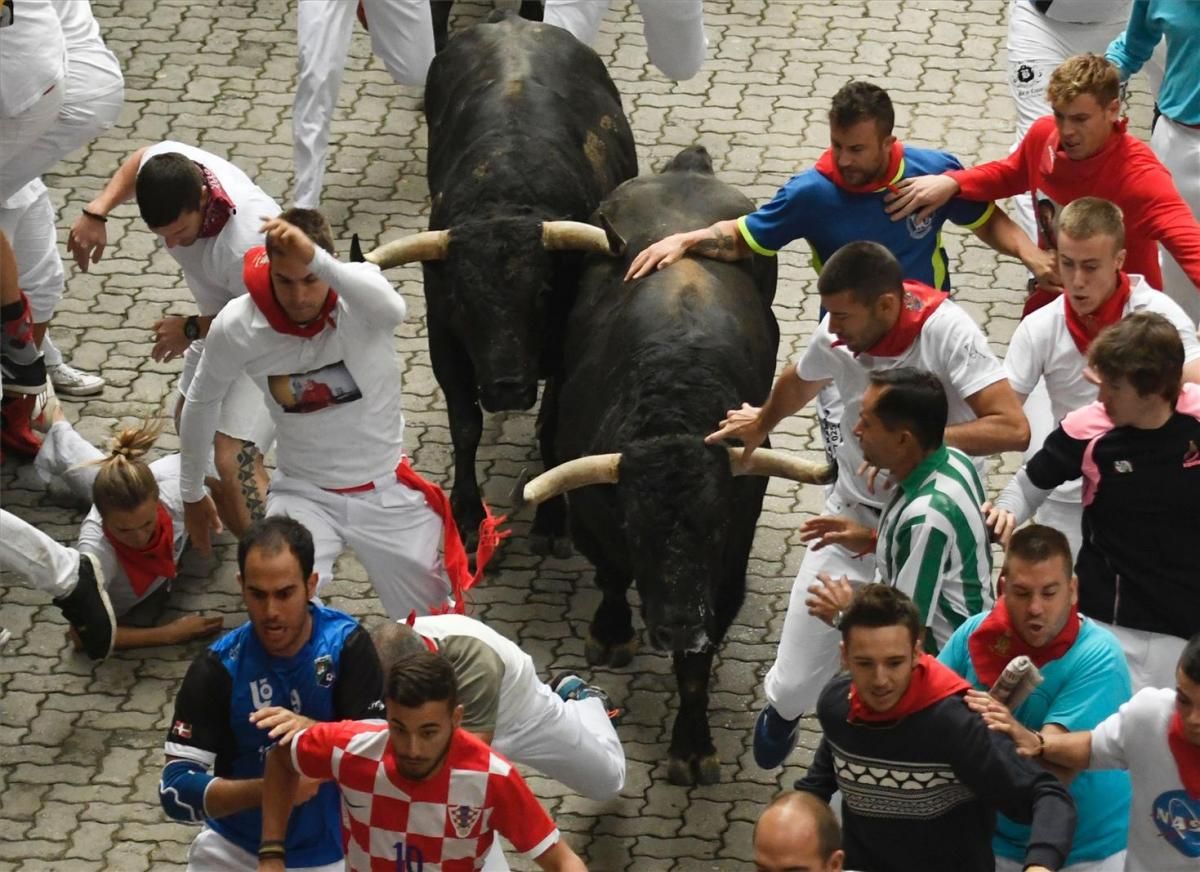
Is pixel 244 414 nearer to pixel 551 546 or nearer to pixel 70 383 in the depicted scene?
pixel 551 546

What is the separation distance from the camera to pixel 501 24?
10.1 meters

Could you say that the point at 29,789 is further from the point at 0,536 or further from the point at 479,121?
the point at 479,121

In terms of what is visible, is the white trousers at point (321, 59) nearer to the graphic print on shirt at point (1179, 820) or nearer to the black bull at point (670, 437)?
the black bull at point (670, 437)

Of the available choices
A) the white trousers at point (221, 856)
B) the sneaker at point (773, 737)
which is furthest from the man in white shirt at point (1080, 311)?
the white trousers at point (221, 856)

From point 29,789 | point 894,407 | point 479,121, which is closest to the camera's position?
point 894,407

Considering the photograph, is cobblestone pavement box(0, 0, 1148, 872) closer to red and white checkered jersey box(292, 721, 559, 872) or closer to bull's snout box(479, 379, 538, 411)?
bull's snout box(479, 379, 538, 411)

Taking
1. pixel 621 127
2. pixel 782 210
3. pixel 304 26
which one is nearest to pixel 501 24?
pixel 621 127

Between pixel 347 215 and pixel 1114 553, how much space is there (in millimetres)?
6109

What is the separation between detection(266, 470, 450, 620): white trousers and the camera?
7797 millimetres

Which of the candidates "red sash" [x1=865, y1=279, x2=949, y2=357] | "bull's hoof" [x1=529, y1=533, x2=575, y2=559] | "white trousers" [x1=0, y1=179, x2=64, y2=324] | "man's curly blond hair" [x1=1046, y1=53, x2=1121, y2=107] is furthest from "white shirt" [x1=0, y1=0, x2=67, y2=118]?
"man's curly blond hair" [x1=1046, y1=53, x2=1121, y2=107]

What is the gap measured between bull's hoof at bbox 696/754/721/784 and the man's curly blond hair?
9.00 feet

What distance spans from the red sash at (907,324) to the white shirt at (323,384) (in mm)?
1784

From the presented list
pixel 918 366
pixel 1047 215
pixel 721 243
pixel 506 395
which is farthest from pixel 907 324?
pixel 506 395

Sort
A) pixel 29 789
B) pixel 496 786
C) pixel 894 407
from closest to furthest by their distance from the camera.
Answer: pixel 496 786 → pixel 894 407 → pixel 29 789
